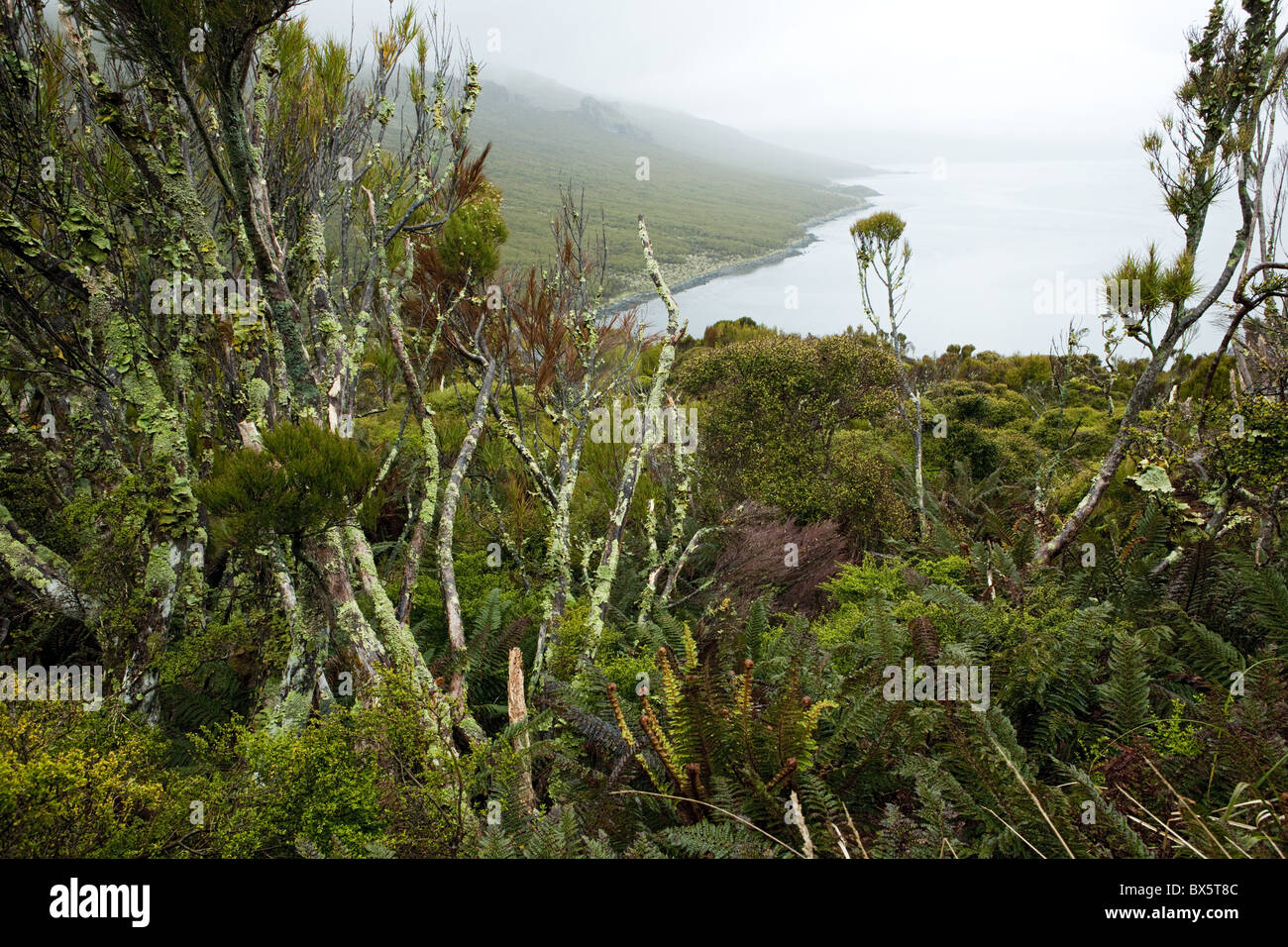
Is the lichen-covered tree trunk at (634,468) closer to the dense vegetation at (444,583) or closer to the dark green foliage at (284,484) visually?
the dense vegetation at (444,583)

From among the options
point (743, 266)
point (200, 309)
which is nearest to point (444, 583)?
point (200, 309)

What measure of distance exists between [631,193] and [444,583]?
338 ft

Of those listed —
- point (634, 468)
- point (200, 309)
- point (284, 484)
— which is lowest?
point (634, 468)

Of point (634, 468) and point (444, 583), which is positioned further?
point (634, 468)

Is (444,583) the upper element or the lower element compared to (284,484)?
lower

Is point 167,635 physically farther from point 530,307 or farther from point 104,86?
point 530,307

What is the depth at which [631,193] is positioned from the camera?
97.7 meters

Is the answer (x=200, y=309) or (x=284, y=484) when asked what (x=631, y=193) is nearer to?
(x=200, y=309)

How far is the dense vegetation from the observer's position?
2.16m

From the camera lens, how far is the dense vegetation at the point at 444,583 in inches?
85.1

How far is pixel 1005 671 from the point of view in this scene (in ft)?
11.6

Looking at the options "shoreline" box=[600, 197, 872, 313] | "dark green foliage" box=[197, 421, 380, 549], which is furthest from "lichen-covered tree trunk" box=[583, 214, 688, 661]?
"shoreline" box=[600, 197, 872, 313]

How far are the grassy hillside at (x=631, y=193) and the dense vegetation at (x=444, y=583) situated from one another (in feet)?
53.5

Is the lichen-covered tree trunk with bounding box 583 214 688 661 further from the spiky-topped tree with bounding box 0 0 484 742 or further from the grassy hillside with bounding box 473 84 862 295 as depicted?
the grassy hillside with bounding box 473 84 862 295
